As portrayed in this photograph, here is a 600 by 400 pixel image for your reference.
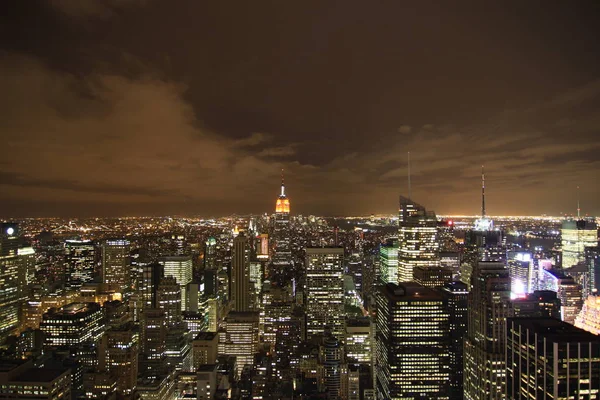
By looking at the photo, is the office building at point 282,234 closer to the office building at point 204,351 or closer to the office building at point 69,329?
the office building at point 204,351

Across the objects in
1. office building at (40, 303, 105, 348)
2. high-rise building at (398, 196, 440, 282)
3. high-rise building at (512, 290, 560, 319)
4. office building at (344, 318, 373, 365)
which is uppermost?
high-rise building at (398, 196, 440, 282)

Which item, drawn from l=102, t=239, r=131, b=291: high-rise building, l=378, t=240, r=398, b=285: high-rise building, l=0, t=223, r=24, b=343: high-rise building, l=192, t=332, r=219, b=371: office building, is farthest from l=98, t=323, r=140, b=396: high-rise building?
l=378, t=240, r=398, b=285: high-rise building

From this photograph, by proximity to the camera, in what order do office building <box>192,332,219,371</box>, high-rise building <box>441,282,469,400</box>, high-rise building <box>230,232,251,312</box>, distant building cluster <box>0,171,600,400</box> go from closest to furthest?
distant building cluster <box>0,171,600,400</box>, high-rise building <box>441,282,469,400</box>, office building <box>192,332,219,371</box>, high-rise building <box>230,232,251,312</box>

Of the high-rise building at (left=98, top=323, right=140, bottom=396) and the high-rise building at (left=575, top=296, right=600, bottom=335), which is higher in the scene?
the high-rise building at (left=575, top=296, right=600, bottom=335)

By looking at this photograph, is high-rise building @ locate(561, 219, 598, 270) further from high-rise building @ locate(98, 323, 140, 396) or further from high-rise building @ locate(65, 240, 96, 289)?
high-rise building @ locate(65, 240, 96, 289)

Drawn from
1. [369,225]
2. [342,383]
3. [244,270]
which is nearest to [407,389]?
[342,383]

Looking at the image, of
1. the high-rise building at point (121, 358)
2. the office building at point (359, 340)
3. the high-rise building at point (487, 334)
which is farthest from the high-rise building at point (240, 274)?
the high-rise building at point (487, 334)
